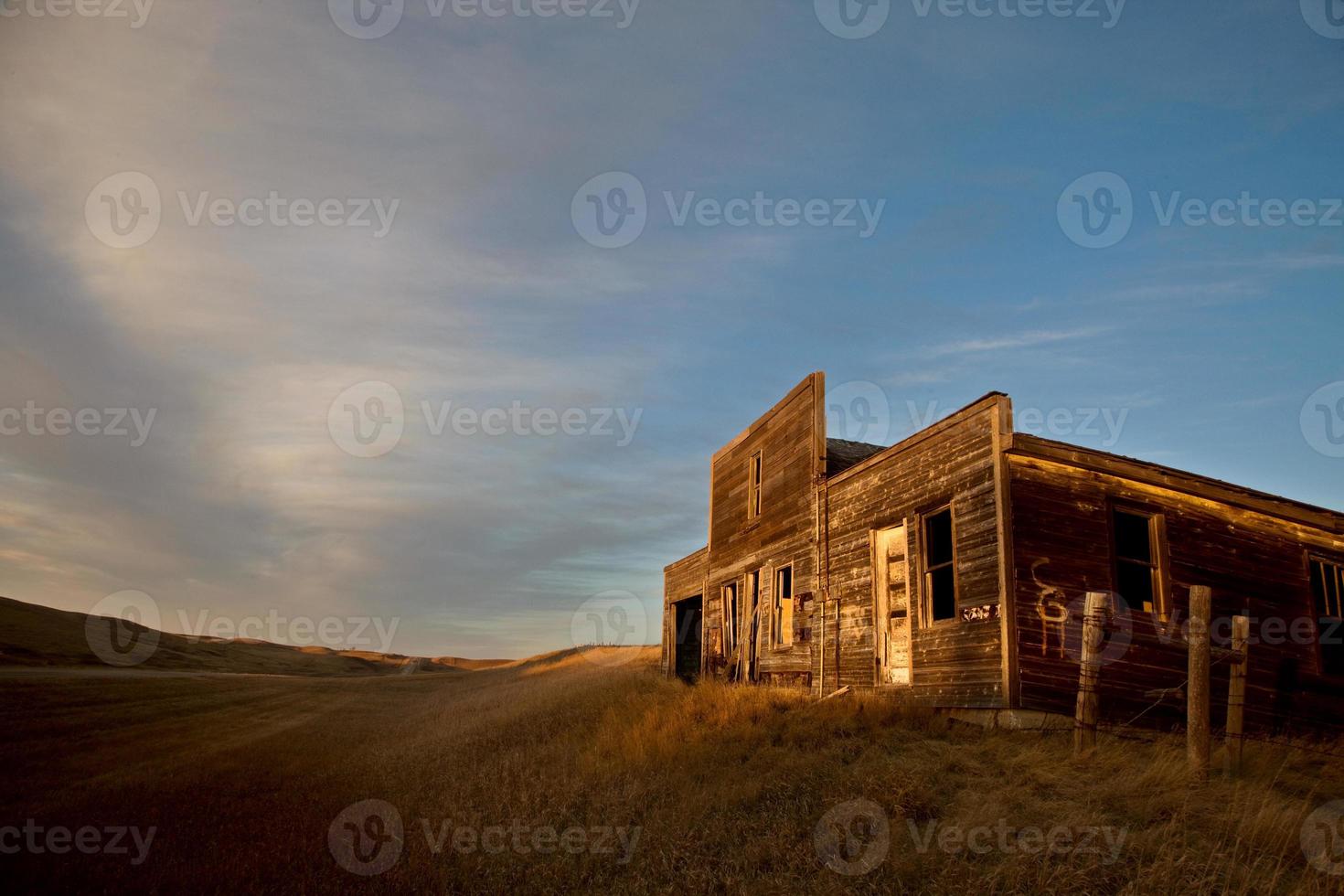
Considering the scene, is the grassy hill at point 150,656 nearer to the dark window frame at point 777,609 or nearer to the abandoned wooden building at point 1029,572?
the dark window frame at point 777,609

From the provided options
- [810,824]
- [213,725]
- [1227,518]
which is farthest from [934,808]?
[213,725]

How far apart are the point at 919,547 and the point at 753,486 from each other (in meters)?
7.80

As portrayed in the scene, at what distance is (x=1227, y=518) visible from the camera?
12.2 m

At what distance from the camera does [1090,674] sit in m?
8.38

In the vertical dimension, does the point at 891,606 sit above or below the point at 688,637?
above

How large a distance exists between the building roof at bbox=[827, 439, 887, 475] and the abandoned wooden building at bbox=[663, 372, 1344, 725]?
0.38 feet

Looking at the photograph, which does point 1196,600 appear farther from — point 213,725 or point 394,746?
point 213,725

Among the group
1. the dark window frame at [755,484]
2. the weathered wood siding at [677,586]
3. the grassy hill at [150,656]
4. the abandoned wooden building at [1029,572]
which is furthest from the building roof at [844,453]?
the grassy hill at [150,656]

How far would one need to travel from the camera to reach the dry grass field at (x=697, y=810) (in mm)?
6418

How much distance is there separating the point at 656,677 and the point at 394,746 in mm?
8197

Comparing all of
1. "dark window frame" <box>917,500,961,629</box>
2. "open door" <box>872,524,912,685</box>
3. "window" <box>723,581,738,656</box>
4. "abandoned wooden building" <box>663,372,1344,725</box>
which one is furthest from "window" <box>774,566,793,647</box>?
"dark window frame" <box>917,500,961,629</box>

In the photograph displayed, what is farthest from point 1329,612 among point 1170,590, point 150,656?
point 150,656

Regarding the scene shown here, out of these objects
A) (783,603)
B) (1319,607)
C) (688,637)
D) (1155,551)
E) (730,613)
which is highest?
(1155,551)

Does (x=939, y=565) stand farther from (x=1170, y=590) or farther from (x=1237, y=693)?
(x=1237, y=693)
